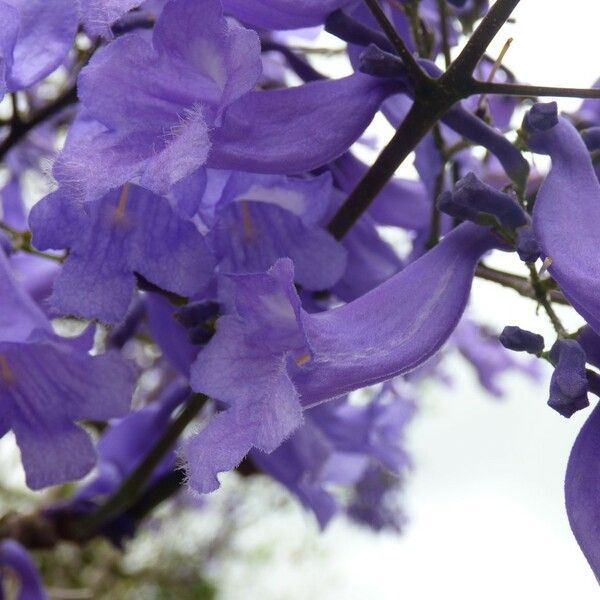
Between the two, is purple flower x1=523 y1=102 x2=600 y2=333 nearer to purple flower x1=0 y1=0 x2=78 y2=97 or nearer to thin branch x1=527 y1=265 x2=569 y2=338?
thin branch x1=527 y1=265 x2=569 y2=338

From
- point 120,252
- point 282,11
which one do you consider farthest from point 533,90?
point 120,252

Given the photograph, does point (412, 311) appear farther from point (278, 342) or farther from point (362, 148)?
point (362, 148)

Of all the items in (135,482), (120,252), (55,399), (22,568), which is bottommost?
(22,568)

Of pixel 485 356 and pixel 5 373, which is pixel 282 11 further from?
pixel 485 356

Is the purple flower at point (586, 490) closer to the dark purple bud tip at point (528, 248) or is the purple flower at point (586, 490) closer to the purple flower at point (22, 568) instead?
the dark purple bud tip at point (528, 248)

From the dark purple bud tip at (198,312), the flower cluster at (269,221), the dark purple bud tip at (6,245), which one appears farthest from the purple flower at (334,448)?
the dark purple bud tip at (6,245)

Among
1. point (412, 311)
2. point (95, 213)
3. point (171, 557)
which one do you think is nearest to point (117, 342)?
point (95, 213)
